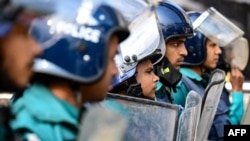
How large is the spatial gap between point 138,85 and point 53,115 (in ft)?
4.97

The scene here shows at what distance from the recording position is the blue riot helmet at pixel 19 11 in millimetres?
2220

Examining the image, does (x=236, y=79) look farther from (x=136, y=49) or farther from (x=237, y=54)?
(x=136, y=49)

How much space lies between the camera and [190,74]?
550 cm

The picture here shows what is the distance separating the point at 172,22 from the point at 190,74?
0.74 m

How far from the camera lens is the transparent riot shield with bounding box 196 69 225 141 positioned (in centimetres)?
398

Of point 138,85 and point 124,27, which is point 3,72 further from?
point 138,85

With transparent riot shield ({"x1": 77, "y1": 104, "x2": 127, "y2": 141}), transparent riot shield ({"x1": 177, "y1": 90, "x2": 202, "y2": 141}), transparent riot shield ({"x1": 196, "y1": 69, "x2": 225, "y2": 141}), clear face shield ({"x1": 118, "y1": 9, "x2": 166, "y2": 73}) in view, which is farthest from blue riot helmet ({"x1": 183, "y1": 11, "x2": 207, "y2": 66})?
transparent riot shield ({"x1": 77, "y1": 104, "x2": 127, "y2": 141})

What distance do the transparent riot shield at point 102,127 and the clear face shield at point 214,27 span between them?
335 centimetres

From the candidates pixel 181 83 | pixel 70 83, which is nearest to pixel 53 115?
pixel 70 83

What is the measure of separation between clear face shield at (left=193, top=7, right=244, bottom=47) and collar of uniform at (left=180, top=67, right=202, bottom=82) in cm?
31

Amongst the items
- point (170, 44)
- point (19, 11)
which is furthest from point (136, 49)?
point (19, 11)

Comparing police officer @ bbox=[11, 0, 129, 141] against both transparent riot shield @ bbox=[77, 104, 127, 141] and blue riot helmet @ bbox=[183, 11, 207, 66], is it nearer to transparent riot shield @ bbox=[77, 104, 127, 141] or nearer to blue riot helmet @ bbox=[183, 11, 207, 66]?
transparent riot shield @ bbox=[77, 104, 127, 141]

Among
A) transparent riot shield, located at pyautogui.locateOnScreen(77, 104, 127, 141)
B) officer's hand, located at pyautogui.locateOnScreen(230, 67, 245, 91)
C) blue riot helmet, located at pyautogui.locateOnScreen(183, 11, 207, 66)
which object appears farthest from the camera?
officer's hand, located at pyautogui.locateOnScreen(230, 67, 245, 91)

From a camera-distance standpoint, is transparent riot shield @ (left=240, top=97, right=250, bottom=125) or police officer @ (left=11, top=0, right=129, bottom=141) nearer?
police officer @ (left=11, top=0, right=129, bottom=141)
